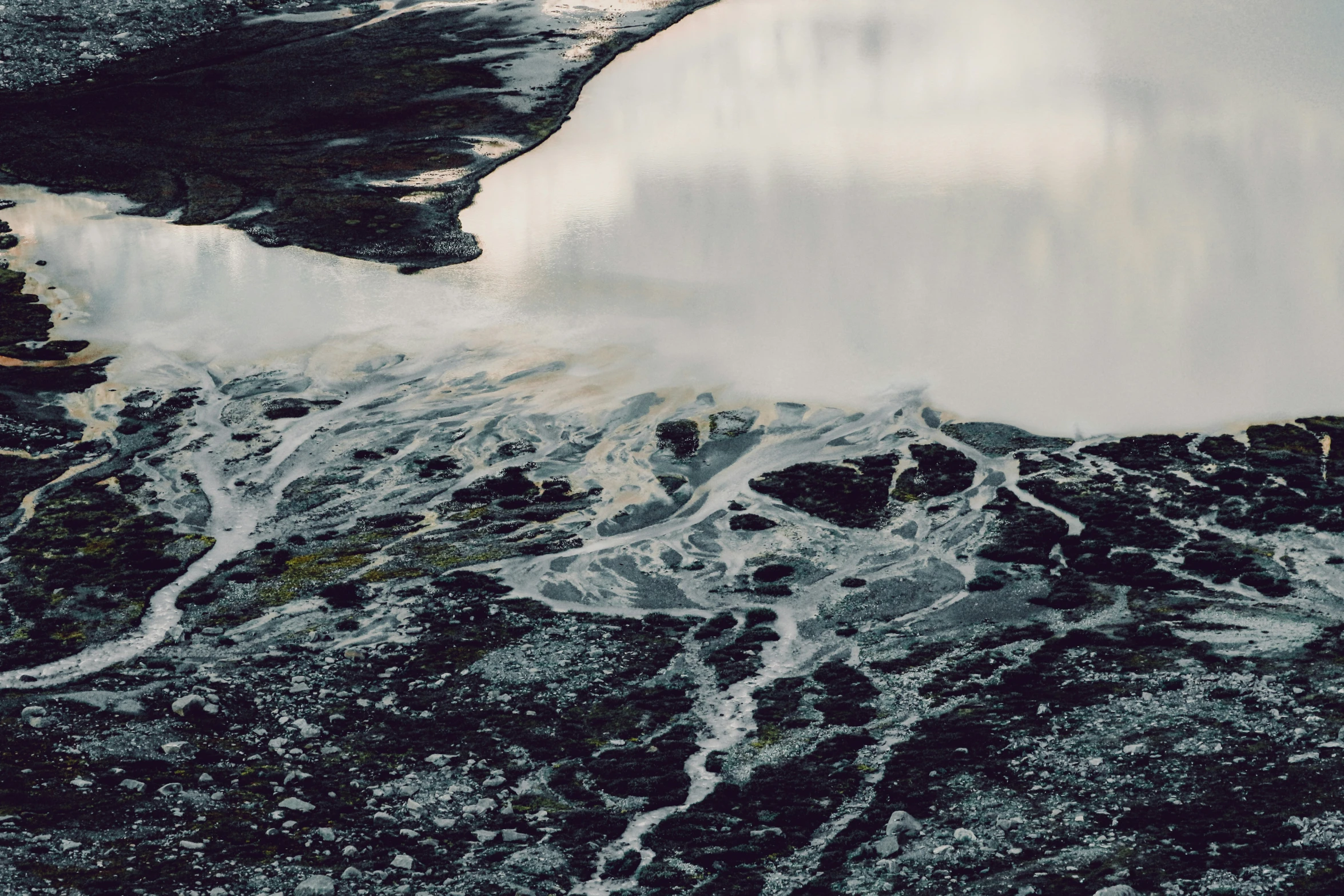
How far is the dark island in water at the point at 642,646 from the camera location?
9219 millimetres

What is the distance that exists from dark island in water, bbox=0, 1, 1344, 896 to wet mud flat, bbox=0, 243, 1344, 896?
4 cm

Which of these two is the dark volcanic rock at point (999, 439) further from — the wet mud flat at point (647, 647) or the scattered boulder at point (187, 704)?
the scattered boulder at point (187, 704)

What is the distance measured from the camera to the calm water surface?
17.7m

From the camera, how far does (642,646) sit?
12.3 m

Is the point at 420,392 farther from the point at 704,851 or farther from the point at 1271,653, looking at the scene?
the point at 1271,653

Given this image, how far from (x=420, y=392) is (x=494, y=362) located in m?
1.25

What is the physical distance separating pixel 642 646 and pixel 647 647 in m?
0.05

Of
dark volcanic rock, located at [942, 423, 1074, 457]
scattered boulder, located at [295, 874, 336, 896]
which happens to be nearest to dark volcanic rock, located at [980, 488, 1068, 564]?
dark volcanic rock, located at [942, 423, 1074, 457]

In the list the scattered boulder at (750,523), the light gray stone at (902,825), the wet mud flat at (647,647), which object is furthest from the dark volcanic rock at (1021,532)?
the light gray stone at (902,825)

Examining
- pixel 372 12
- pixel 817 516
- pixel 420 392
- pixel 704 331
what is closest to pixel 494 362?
pixel 420 392

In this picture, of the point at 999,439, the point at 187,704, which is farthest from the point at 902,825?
the point at 999,439

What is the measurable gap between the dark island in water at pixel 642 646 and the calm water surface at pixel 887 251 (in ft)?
4.00

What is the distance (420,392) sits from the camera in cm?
1727

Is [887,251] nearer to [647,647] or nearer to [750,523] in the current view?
[750,523]
